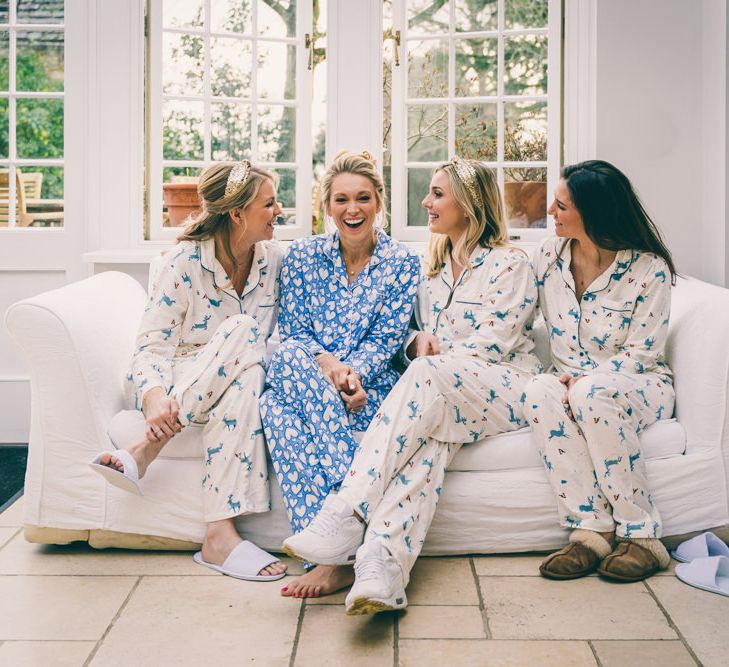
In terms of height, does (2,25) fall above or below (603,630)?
above

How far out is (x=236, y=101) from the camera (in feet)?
13.9

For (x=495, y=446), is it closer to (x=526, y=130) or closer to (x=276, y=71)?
(x=526, y=130)

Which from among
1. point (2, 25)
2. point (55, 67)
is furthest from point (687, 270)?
point (2, 25)

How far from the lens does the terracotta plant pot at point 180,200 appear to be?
4.18m

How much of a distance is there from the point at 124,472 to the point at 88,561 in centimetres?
33

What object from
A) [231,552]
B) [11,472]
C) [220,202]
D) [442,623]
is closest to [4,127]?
[11,472]

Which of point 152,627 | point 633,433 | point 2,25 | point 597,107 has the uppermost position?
point 2,25

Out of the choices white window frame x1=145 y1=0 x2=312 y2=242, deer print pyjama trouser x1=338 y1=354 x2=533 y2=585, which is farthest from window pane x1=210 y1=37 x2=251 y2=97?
deer print pyjama trouser x1=338 y1=354 x2=533 y2=585

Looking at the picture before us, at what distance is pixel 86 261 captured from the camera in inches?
157

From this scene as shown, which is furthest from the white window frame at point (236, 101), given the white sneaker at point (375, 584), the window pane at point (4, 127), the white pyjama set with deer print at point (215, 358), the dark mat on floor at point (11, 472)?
the white sneaker at point (375, 584)

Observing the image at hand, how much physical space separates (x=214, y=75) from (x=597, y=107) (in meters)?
1.61

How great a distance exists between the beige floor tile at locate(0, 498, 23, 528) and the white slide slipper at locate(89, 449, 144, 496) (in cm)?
59

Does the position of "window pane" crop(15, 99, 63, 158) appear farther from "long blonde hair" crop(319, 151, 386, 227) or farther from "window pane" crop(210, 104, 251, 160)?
"long blonde hair" crop(319, 151, 386, 227)

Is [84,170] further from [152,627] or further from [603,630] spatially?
[603,630]
